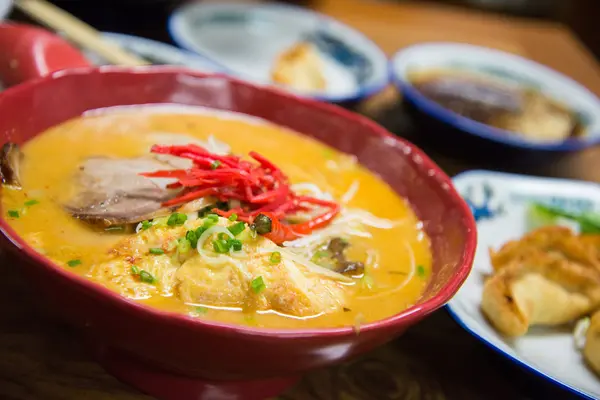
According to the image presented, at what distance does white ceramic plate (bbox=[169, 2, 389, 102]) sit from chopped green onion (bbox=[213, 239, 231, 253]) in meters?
1.74

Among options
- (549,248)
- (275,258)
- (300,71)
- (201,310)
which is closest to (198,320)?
(201,310)

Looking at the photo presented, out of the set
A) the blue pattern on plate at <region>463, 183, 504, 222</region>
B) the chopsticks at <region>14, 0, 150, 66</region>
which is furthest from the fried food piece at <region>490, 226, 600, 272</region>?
the chopsticks at <region>14, 0, 150, 66</region>

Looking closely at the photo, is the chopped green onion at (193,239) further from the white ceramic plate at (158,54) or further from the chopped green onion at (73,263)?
the white ceramic plate at (158,54)

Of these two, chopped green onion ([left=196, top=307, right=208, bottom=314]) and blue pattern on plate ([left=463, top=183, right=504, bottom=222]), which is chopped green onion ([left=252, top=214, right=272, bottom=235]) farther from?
blue pattern on plate ([left=463, top=183, right=504, bottom=222])

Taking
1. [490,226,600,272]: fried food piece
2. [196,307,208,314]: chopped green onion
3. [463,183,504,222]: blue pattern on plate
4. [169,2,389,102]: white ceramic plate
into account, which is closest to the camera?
[196,307,208,314]: chopped green onion

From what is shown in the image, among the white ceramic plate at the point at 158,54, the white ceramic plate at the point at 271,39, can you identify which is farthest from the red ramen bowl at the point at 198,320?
the white ceramic plate at the point at 271,39

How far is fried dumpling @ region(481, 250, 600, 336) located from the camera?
1.52 m

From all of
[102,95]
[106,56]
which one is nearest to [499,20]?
[106,56]

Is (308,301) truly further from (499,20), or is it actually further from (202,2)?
(499,20)

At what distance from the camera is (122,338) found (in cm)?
103

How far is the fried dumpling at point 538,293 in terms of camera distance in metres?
1.52

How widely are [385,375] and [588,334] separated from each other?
1.80 feet

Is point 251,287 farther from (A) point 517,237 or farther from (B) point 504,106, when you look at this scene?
(B) point 504,106

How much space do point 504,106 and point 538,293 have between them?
1462mm
